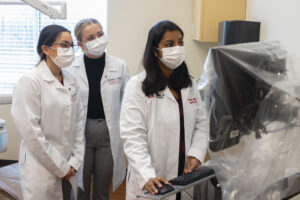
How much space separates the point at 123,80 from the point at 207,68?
131 cm

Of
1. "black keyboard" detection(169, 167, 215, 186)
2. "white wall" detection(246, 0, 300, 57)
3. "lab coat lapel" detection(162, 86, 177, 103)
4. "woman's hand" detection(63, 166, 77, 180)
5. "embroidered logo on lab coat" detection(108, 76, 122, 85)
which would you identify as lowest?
"woman's hand" detection(63, 166, 77, 180)

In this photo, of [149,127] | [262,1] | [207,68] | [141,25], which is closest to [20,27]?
[141,25]

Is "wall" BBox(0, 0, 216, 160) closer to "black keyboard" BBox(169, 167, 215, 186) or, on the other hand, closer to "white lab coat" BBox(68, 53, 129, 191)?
"white lab coat" BBox(68, 53, 129, 191)

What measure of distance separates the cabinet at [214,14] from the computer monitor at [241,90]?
1.75 metres

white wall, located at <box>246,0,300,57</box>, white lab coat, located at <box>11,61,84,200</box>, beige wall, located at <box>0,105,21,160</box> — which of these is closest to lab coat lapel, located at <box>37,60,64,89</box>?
white lab coat, located at <box>11,61,84,200</box>

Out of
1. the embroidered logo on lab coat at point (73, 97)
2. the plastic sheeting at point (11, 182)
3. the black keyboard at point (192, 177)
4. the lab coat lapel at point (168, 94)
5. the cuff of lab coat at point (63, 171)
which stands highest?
the lab coat lapel at point (168, 94)

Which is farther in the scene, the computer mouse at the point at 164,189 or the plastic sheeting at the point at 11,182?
the plastic sheeting at the point at 11,182

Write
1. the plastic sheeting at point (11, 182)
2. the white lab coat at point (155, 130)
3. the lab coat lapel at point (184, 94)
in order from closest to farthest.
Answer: the white lab coat at point (155, 130) < the lab coat lapel at point (184, 94) < the plastic sheeting at point (11, 182)

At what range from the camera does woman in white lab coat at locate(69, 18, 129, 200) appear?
210 centimetres

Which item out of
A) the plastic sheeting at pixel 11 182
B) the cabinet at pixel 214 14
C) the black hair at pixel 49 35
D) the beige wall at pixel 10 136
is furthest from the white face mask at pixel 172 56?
the beige wall at pixel 10 136

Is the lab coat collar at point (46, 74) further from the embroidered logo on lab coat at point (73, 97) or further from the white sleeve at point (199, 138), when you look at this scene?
the white sleeve at point (199, 138)

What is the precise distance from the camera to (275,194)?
3.58 feet

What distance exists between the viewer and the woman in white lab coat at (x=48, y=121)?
5.27 feet

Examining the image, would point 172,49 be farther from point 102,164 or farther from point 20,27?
point 20,27
